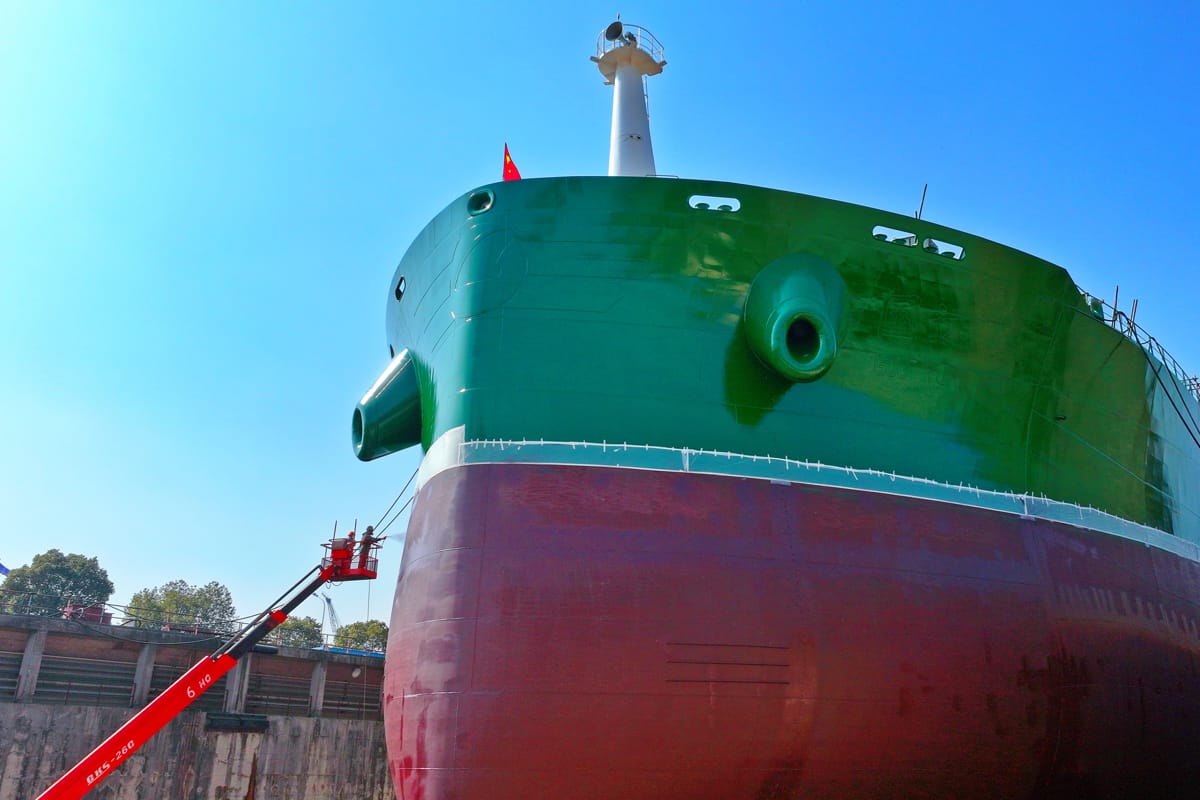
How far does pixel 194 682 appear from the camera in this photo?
33.2ft

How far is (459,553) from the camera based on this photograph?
283 inches

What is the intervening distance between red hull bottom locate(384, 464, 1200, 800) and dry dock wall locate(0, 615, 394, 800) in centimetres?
753

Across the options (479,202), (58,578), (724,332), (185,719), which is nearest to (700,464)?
(724,332)

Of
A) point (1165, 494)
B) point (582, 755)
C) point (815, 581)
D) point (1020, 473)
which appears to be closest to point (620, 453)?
point (815, 581)

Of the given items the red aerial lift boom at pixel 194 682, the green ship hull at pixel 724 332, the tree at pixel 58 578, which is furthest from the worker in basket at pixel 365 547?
the tree at pixel 58 578

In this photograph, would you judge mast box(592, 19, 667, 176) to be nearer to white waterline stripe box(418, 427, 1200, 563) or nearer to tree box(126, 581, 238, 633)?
white waterline stripe box(418, 427, 1200, 563)

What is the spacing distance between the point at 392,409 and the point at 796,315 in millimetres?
4831

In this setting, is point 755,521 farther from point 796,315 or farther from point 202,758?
point 202,758

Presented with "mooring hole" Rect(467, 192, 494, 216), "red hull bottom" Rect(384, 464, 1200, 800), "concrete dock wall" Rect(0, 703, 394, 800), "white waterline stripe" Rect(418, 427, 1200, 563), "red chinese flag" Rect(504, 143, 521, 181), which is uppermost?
"red chinese flag" Rect(504, 143, 521, 181)

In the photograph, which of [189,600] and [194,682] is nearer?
[194,682]

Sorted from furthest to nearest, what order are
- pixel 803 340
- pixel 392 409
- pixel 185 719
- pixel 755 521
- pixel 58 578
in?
pixel 58 578 → pixel 185 719 → pixel 392 409 → pixel 803 340 → pixel 755 521

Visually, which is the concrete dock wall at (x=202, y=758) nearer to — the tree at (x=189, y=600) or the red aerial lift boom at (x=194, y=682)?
the red aerial lift boom at (x=194, y=682)

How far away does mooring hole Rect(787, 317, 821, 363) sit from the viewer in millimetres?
→ 7930

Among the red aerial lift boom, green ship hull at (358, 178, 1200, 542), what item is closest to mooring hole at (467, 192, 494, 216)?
green ship hull at (358, 178, 1200, 542)
